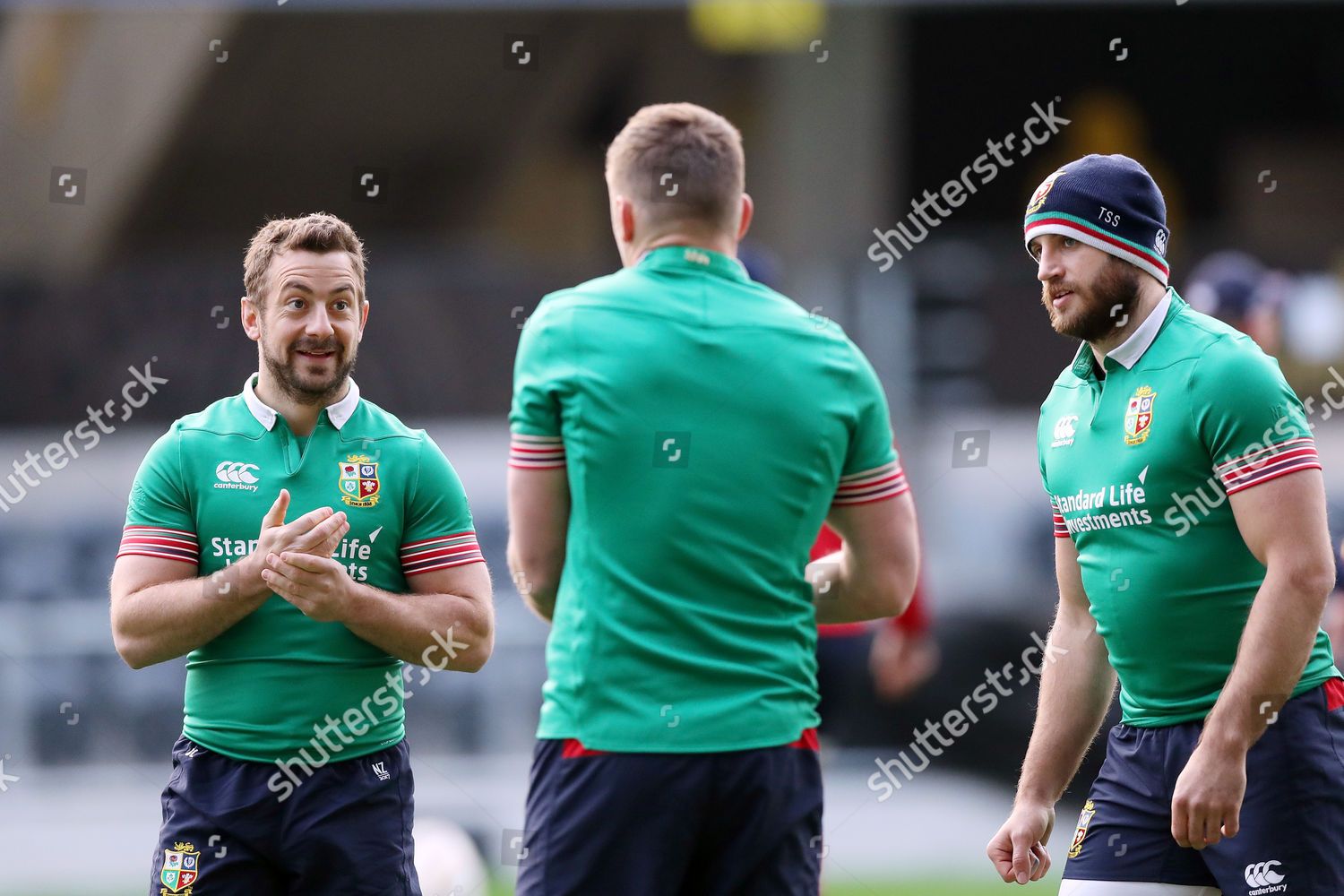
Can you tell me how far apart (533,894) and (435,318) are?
30.2ft

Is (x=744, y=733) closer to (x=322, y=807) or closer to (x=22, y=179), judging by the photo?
(x=322, y=807)

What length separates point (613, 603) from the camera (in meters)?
3.16

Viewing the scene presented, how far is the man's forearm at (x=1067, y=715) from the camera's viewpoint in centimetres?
404

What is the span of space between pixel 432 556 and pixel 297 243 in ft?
2.82

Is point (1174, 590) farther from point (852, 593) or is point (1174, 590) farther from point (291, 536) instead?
point (291, 536)

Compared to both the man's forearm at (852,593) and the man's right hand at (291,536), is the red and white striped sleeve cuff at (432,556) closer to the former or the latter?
the man's right hand at (291,536)

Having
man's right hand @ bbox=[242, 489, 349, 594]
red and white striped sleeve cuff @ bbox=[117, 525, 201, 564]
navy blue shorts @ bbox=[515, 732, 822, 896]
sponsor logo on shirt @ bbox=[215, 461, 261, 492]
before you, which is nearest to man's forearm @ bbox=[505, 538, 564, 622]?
navy blue shorts @ bbox=[515, 732, 822, 896]

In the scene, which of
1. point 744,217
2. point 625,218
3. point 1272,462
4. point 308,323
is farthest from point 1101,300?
point 308,323

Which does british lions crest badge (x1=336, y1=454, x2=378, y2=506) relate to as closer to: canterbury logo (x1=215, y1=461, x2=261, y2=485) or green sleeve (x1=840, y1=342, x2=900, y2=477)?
canterbury logo (x1=215, y1=461, x2=261, y2=485)

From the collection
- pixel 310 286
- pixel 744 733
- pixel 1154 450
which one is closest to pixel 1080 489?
pixel 1154 450

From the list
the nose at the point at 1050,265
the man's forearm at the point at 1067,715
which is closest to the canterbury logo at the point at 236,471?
the nose at the point at 1050,265

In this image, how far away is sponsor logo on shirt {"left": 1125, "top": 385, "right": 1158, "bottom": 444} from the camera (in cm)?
376

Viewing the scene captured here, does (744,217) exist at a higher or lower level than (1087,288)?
higher

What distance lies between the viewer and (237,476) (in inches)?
151
